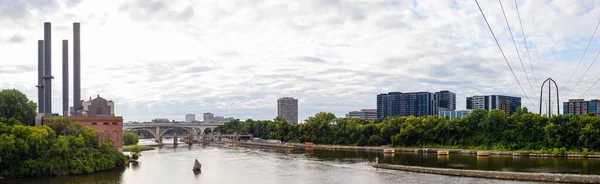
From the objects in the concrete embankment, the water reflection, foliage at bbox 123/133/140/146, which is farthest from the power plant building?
the concrete embankment

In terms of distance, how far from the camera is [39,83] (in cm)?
9531

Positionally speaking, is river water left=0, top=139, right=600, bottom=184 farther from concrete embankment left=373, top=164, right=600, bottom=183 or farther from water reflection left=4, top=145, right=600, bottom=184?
concrete embankment left=373, top=164, right=600, bottom=183

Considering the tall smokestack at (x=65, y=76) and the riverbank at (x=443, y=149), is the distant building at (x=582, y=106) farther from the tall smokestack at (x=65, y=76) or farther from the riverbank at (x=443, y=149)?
the tall smokestack at (x=65, y=76)

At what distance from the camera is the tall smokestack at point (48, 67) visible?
303 feet

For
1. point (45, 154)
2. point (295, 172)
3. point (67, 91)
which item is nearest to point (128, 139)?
point (67, 91)

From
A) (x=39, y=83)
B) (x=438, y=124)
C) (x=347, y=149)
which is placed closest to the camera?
(x=39, y=83)

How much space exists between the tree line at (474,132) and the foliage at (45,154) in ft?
204

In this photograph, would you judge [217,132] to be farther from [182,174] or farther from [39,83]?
[182,174]

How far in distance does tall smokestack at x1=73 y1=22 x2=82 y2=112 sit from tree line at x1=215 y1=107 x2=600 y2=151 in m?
57.7

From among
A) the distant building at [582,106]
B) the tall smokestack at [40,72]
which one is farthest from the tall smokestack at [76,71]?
the distant building at [582,106]

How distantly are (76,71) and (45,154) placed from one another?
37.7 meters

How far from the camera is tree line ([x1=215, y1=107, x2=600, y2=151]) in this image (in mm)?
85250

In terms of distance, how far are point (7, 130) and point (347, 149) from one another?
69503 millimetres

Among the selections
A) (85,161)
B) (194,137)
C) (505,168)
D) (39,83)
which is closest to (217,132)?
(194,137)
